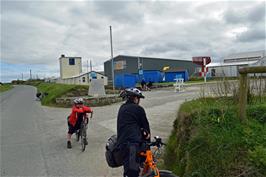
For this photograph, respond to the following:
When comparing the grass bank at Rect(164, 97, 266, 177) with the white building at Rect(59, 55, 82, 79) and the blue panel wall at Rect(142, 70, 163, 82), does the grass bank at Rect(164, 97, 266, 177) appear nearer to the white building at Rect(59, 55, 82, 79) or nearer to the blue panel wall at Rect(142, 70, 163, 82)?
the blue panel wall at Rect(142, 70, 163, 82)

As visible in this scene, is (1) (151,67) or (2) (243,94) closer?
(2) (243,94)

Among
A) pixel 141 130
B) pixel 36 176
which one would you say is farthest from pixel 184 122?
pixel 36 176

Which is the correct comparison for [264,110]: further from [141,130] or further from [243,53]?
[243,53]

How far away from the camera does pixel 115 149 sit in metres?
3.48

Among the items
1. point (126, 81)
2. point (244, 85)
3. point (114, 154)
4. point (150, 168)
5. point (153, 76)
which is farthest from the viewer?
point (153, 76)

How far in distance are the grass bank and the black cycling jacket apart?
0.97 m

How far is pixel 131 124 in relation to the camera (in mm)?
3350

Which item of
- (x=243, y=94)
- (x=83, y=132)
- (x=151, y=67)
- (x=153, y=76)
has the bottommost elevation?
(x=83, y=132)

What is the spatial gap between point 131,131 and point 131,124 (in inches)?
3.7

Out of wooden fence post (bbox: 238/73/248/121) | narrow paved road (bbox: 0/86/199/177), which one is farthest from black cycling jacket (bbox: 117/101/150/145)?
narrow paved road (bbox: 0/86/199/177)

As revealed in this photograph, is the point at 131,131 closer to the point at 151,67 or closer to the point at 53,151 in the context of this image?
the point at 53,151

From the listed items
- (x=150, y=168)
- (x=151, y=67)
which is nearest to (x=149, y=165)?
(x=150, y=168)

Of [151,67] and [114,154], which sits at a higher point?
[151,67]

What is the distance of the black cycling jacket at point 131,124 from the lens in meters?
3.33
